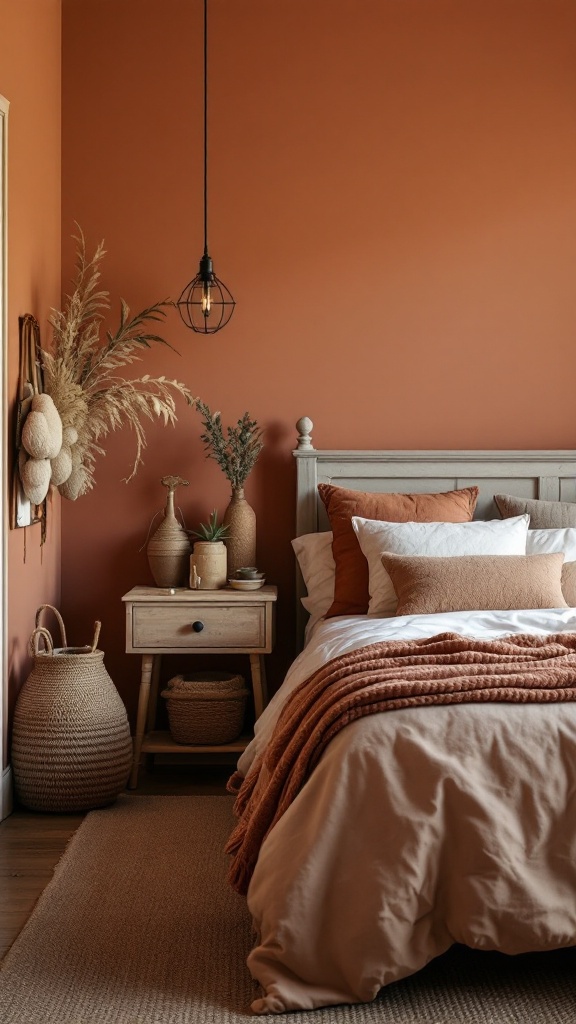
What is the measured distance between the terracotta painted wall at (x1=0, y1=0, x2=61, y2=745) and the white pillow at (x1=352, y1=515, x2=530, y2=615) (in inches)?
49.8

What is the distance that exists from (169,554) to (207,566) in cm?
18

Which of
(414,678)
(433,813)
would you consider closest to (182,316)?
(414,678)

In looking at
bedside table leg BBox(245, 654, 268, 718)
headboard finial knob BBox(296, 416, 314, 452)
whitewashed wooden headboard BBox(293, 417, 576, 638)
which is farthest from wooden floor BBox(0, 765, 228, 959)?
headboard finial knob BBox(296, 416, 314, 452)

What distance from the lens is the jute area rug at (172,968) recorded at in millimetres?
2154

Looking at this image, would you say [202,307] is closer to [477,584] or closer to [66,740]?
[477,584]

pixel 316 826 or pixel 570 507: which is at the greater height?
pixel 570 507

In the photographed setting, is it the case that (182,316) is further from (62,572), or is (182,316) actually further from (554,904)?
(554,904)

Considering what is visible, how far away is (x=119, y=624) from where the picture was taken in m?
4.31

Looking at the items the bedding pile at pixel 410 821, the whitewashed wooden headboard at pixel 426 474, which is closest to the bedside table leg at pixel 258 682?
the whitewashed wooden headboard at pixel 426 474

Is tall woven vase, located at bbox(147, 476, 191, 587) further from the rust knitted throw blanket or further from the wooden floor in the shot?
the rust knitted throw blanket

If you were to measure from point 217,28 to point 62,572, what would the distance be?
94.1 inches

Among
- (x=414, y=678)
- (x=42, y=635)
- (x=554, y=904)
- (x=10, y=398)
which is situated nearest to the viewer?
(x=554, y=904)

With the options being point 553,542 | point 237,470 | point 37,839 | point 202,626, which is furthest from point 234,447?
point 37,839

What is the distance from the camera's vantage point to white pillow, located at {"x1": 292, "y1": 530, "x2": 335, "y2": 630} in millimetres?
3963
